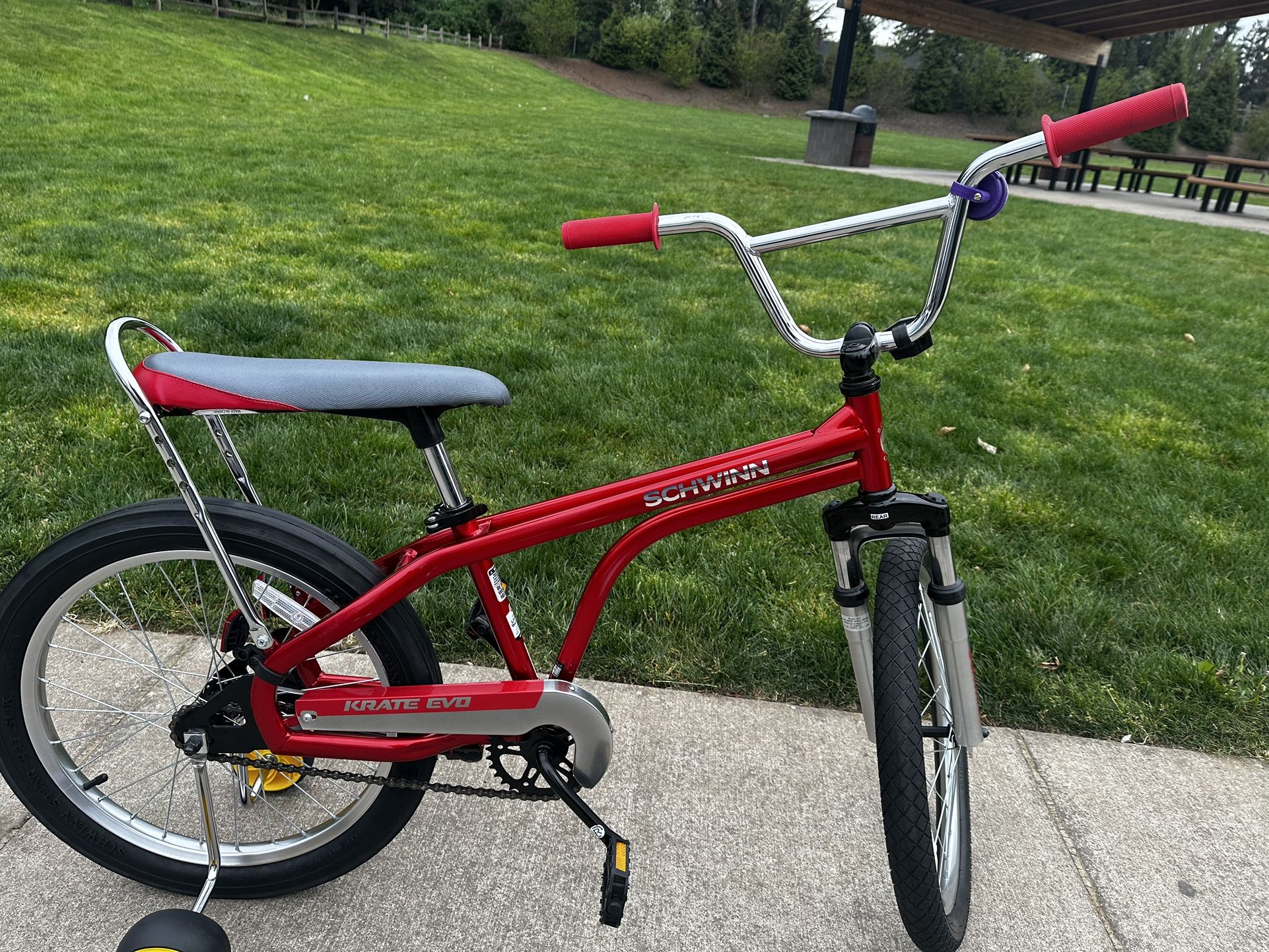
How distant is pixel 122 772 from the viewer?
200 cm

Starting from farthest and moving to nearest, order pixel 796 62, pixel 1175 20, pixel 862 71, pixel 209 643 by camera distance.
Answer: pixel 862 71 < pixel 796 62 < pixel 1175 20 < pixel 209 643

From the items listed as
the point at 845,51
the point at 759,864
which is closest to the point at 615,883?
the point at 759,864

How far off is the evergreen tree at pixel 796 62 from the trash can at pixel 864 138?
119ft

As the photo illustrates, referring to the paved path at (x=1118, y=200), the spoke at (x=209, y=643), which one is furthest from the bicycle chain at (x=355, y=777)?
the paved path at (x=1118, y=200)

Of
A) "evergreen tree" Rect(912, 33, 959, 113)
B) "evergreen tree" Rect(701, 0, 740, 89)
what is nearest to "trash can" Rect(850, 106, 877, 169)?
"evergreen tree" Rect(701, 0, 740, 89)

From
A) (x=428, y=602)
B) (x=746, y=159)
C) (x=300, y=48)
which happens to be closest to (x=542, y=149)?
(x=746, y=159)

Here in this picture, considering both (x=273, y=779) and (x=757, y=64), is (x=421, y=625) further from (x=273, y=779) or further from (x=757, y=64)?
(x=757, y=64)

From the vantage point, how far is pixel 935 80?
47.4m

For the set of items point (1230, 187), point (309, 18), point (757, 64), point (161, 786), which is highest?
point (757, 64)

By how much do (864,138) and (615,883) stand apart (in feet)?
47.1

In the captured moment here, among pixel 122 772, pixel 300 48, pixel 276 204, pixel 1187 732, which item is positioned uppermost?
pixel 300 48

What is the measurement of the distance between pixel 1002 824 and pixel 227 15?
34292mm

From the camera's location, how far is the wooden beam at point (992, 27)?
13250 mm

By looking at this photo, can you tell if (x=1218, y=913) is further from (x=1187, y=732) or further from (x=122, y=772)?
(x=122, y=772)
